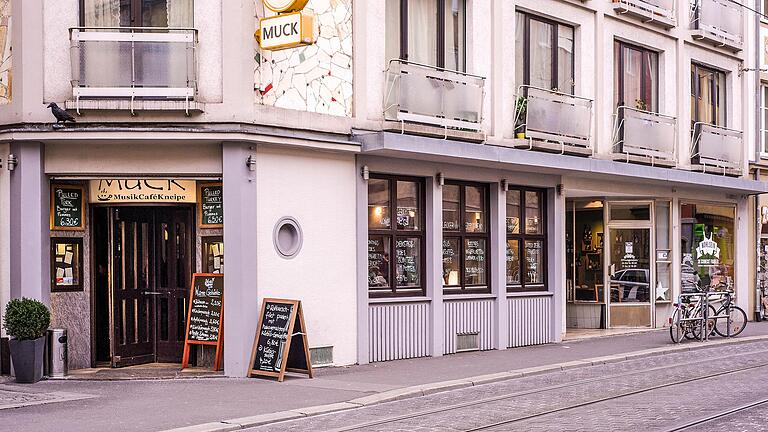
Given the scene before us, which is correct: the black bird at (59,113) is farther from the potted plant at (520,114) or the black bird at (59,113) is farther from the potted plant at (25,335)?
the potted plant at (520,114)

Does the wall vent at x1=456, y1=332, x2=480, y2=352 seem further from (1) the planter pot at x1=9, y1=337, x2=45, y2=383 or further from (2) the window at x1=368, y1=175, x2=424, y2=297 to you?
(1) the planter pot at x1=9, y1=337, x2=45, y2=383

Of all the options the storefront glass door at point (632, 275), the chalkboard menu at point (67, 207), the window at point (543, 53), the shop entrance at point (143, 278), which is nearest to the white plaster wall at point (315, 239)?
the shop entrance at point (143, 278)

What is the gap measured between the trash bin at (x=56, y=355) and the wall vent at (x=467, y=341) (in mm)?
6833

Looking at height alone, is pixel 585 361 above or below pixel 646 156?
below

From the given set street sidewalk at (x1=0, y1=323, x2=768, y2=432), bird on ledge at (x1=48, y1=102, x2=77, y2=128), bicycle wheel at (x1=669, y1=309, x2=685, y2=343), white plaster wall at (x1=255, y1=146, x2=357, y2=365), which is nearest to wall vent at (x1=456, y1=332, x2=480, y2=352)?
street sidewalk at (x1=0, y1=323, x2=768, y2=432)

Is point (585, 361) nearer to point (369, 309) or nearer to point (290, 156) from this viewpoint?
point (369, 309)

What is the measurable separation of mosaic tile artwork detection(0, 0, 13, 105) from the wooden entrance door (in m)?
2.33

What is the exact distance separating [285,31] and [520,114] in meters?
6.50

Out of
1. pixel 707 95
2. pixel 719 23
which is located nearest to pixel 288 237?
pixel 707 95

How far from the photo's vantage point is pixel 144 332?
53.5 feet

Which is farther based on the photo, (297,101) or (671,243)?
(671,243)

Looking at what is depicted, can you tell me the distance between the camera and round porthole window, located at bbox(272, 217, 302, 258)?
15.6 m

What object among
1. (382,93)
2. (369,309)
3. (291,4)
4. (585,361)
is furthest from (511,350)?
(291,4)

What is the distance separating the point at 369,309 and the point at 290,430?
6.08m
